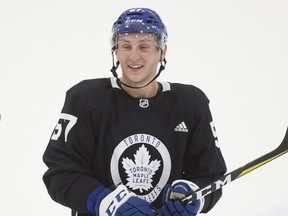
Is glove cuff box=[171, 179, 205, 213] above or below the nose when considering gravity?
below

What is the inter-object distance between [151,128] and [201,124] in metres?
0.19

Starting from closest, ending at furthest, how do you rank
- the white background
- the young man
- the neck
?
1. the young man
2. the neck
3. the white background

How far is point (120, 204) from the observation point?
5.35 ft

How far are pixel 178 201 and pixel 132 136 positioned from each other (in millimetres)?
260

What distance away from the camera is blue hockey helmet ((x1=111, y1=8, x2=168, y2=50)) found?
1789mm

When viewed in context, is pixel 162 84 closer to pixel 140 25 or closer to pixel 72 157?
pixel 140 25

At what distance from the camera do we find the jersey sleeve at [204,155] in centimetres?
188

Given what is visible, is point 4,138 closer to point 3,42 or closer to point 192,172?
point 3,42

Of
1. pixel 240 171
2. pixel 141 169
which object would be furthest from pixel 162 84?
pixel 240 171

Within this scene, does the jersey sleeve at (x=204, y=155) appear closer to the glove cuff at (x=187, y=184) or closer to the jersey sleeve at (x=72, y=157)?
the glove cuff at (x=187, y=184)

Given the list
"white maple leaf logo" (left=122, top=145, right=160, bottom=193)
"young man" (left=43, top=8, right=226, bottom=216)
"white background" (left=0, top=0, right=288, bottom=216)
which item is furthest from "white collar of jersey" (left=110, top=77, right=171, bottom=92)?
"white background" (left=0, top=0, right=288, bottom=216)

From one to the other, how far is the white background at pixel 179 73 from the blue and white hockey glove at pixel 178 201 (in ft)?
3.01

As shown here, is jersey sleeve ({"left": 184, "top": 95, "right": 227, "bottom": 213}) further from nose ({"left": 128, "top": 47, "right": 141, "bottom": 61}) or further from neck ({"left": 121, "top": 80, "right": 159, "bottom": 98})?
nose ({"left": 128, "top": 47, "right": 141, "bottom": 61})

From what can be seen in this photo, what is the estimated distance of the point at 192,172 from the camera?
1.92 metres
